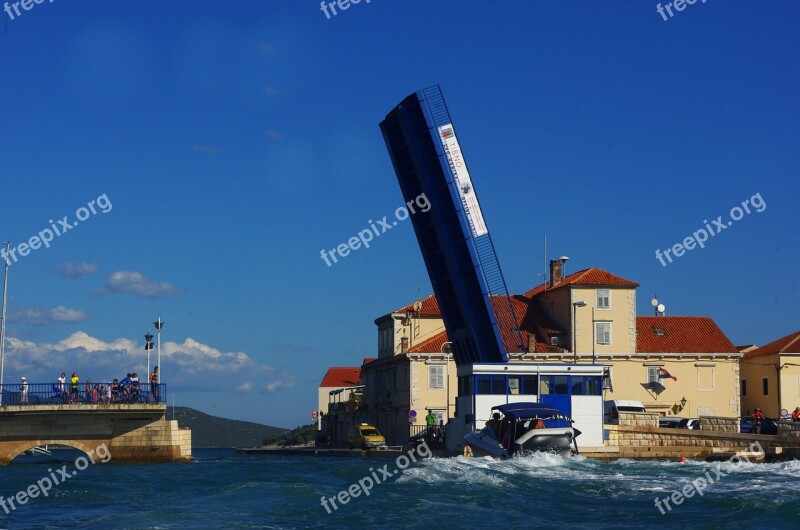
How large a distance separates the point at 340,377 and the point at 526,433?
180 feet

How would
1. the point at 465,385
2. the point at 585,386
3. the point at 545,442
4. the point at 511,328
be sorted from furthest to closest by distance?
the point at 511,328 → the point at 465,385 → the point at 585,386 → the point at 545,442

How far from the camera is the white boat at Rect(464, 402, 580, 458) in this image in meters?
28.4

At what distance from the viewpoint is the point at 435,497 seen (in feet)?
67.4

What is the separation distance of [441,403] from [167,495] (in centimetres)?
2552

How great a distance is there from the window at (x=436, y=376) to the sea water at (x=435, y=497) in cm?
1795

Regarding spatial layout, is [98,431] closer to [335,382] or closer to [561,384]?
[561,384]

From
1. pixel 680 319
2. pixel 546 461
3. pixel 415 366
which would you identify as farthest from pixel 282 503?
pixel 680 319

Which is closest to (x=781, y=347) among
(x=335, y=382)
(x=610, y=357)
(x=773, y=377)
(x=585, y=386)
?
(x=773, y=377)

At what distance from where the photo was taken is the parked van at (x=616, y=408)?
38.1 m

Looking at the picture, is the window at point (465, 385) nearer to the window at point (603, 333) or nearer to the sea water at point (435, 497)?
the sea water at point (435, 497)

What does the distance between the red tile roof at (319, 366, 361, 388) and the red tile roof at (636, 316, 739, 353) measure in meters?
32.7

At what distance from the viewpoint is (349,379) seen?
82750 mm

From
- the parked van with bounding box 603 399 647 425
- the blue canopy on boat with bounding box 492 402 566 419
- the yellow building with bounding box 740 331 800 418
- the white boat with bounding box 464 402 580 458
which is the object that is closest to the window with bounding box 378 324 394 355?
the parked van with bounding box 603 399 647 425

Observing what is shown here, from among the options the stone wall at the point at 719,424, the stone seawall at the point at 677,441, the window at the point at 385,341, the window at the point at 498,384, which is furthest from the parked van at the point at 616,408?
the window at the point at 385,341
